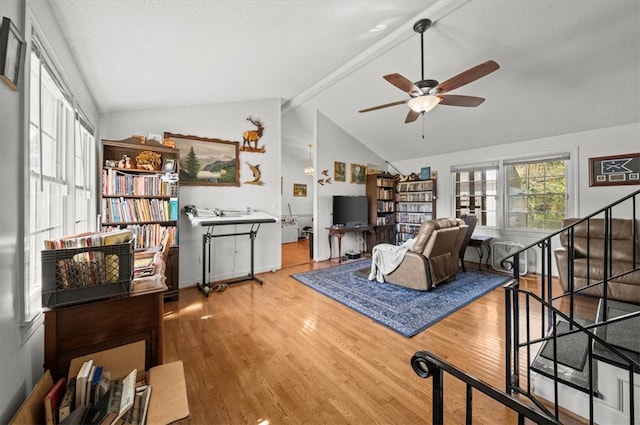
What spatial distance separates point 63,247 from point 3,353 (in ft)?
1.59

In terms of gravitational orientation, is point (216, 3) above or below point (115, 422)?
above

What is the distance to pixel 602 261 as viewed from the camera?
125 inches

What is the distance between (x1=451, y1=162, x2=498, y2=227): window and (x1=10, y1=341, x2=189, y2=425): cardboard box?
5575 millimetres

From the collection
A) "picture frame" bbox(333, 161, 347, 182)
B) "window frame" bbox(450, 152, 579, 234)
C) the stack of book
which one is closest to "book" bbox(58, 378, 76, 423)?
the stack of book

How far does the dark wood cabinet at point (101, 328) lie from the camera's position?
1.33 meters

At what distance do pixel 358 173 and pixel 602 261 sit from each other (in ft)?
14.0

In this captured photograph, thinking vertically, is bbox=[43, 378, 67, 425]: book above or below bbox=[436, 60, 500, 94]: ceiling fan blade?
below

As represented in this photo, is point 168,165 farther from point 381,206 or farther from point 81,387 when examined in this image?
point 381,206

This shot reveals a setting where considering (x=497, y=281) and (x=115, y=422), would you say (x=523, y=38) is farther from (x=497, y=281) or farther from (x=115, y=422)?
(x=115, y=422)

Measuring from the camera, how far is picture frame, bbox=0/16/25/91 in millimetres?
1051

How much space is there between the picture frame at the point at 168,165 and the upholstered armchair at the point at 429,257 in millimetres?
3327

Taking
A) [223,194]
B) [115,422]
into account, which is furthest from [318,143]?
[115,422]

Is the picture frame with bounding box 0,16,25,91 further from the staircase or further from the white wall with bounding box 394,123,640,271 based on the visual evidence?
the white wall with bounding box 394,123,640,271

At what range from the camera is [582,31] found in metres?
2.53
